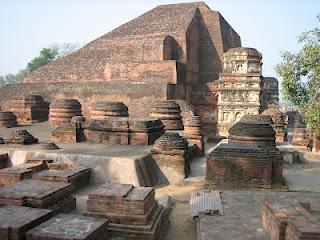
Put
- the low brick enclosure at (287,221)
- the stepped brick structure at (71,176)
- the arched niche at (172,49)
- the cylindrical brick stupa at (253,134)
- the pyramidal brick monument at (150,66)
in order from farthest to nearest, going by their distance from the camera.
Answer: the arched niche at (172,49) → the pyramidal brick monument at (150,66) → the cylindrical brick stupa at (253,134) → the stepped brick structure at (71,176) → the low brick enclosure at (287,221)

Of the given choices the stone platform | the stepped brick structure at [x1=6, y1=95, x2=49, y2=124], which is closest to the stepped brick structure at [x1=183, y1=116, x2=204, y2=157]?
the stone platform

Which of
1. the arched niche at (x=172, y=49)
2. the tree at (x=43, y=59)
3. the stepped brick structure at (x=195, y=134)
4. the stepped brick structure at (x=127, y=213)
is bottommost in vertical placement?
the stepped brick structure at (x=127, y=213)

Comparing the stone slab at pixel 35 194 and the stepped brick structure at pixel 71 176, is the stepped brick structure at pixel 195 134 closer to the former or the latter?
the stepped brick structure at pixel 71 176

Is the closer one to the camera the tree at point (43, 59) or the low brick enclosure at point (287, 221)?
the low brick enclosure at point (287, 221)

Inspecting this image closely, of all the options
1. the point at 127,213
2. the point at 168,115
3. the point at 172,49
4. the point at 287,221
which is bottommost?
the point at 127,213

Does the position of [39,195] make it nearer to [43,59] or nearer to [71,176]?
[71,176]

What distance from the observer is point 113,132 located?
32.4 feet

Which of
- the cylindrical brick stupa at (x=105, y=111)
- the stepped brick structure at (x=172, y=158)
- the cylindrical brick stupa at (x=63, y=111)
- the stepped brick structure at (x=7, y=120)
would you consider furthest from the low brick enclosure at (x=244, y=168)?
the stepped brick structure at (x=7, y=120)

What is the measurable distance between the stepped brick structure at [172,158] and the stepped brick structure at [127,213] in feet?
9.31

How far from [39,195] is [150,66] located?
47.9ft

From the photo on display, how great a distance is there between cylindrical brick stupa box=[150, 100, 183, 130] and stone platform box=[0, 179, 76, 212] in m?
7.09

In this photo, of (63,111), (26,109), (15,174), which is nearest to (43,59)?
(26,109)

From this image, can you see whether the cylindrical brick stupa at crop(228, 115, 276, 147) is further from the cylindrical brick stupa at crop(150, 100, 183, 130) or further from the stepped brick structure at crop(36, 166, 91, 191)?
the stepped brick structure at crop(36, 166, 91, 191)

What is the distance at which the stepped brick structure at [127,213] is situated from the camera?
489cm
